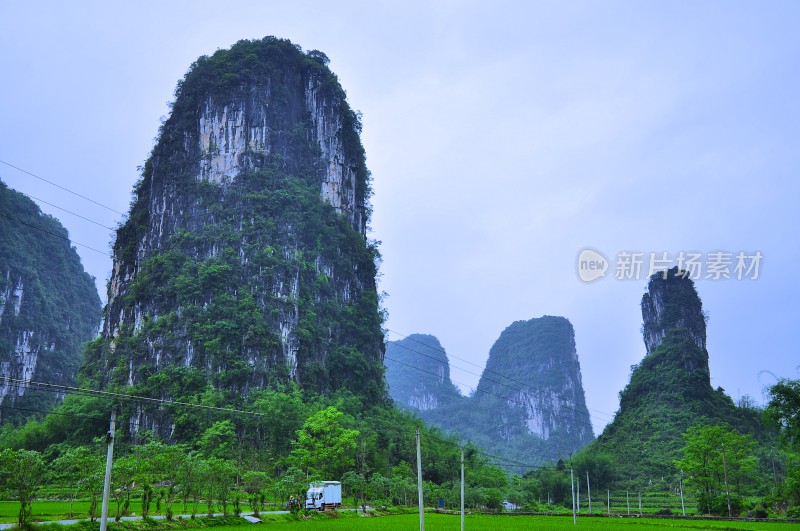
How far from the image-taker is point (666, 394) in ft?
267

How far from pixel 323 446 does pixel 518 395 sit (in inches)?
4613

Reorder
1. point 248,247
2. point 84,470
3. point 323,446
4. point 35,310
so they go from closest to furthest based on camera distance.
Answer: point 84,470, point 323,446, point 248,247, point 35,310

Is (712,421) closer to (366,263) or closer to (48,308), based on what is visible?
(366,263)

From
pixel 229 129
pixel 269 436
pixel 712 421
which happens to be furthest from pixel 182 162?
pixel 712 421

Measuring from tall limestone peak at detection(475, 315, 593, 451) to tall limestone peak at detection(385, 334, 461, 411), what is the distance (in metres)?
10.2

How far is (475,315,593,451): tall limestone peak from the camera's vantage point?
148 m

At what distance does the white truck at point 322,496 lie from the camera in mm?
35172

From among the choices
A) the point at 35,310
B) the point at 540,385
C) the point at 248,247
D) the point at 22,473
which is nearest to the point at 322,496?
the point at 22,473

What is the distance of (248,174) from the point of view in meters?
66.0

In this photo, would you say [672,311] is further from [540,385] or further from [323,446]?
[323,446]

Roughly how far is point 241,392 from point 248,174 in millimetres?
25047

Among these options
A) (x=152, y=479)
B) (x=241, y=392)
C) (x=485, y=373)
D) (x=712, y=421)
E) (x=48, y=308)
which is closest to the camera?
(x=152, y=479)

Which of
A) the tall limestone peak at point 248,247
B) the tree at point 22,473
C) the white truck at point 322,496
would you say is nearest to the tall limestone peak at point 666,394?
the tall limestone peak at point 248,247

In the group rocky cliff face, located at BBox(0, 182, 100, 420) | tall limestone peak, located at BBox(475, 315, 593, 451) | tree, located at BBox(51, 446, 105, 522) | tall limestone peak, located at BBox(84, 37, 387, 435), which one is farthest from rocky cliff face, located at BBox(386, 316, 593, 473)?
tree, located at BBox(51, 446, 105, 522)
